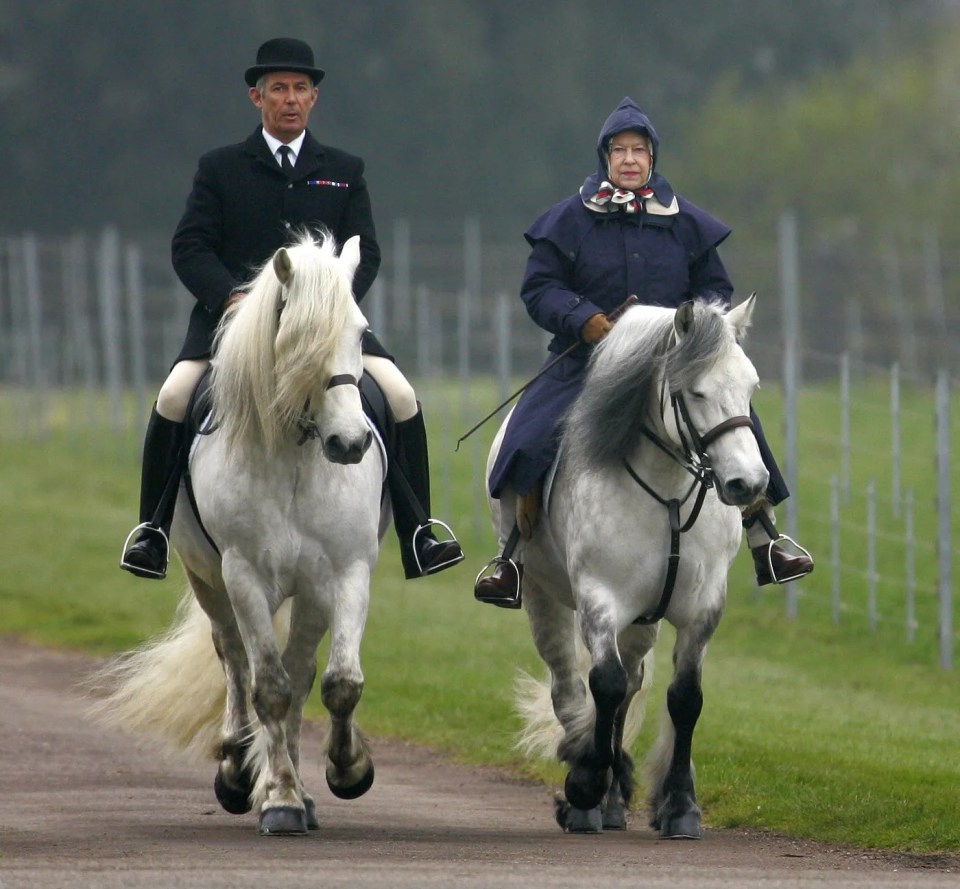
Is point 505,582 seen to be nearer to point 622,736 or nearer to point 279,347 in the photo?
point 622,736

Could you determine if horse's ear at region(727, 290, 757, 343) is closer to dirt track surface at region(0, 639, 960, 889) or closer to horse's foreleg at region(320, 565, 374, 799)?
horse's foreleg at region(320, 565, 374, 799)

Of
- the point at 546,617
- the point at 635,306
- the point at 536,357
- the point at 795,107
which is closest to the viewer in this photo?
the point at 635,306

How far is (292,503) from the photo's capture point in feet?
28.7

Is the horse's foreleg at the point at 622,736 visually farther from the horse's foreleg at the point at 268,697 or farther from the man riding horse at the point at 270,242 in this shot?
the horse's foreleg at the point at 268,697

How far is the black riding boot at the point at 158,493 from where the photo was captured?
30.8 feet

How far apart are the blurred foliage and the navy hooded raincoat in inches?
1633

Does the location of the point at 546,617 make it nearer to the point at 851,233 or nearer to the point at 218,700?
the point at 218,700

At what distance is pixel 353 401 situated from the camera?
8250 millimetres

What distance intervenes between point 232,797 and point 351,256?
2.42 meters

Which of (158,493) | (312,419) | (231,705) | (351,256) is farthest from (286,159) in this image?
(231,705)

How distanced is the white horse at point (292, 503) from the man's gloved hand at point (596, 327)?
40.3 inches

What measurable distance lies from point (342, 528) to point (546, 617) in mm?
1692

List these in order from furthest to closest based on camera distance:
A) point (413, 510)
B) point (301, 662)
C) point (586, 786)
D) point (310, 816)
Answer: point (413, 510) → point (301, 662) → point (310, 816) → point (586, 786)

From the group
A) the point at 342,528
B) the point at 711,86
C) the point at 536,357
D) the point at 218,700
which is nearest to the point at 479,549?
the point at 536,357
